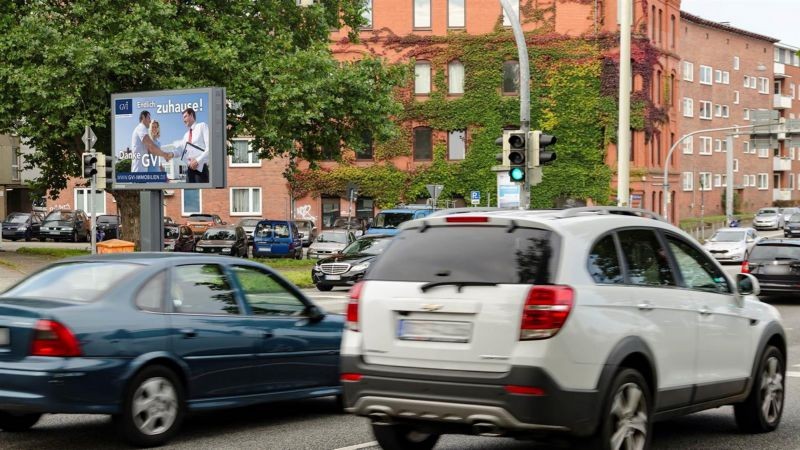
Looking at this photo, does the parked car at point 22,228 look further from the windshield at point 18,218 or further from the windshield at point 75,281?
the windshield at point 75,281

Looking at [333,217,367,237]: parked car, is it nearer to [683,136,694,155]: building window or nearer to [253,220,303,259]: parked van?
[253,220,303,259]: parked van

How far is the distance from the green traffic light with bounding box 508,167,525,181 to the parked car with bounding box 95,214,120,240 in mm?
43336

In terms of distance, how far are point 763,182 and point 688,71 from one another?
69.5ft

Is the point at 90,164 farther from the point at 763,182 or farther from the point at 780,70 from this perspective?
the point at 780,70

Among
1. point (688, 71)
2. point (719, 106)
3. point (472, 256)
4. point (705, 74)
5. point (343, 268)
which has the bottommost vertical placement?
point (343, 268)

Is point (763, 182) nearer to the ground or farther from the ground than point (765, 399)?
farther from the ground

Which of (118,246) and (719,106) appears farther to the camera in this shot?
(719,106)

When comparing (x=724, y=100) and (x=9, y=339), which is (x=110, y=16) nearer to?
(x=9, y=339)

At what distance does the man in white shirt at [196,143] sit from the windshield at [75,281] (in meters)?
18.6

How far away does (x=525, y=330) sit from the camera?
6949mm

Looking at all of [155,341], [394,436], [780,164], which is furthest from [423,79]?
[394,436]

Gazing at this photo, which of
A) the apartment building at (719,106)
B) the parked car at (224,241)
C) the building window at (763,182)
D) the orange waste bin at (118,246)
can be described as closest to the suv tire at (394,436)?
the orange waste bin at (118,246)

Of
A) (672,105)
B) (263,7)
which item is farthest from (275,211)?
(263,7)

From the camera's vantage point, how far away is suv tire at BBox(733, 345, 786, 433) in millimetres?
9297
